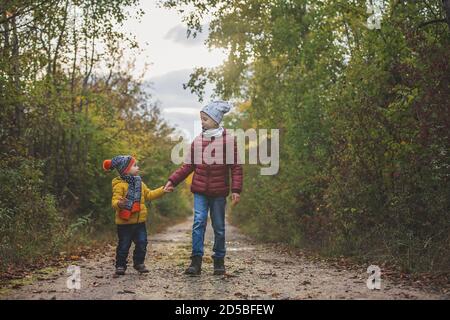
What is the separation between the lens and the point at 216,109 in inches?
300

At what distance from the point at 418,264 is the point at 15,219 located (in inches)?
289

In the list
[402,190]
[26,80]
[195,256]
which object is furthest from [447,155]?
[26,80]

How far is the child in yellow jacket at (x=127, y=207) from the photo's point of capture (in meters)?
7.39

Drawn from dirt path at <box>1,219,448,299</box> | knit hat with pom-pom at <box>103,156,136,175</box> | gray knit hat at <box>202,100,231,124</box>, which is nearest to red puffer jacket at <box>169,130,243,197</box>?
gray knit hat at <box>202,100,231,124</box>

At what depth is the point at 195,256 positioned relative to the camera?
7.45m

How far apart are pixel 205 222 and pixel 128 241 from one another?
3.61 ft

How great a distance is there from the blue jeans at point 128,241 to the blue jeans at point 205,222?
756mm

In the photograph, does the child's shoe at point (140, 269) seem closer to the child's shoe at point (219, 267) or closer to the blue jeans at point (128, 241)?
the blue jeans at point (128, 241)

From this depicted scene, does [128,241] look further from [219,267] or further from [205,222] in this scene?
[219,267]

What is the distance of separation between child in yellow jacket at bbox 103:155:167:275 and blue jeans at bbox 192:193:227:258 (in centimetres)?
57

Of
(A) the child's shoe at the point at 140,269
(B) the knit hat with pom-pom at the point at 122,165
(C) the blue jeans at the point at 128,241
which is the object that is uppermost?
(B) the knit hat with pom-pom at the point at 122,165

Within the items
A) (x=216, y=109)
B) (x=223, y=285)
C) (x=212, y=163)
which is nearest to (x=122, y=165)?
(x=212, y=163)

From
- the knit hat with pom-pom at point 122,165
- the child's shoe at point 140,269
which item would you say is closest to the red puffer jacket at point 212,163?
the knit hat with pom-pom at point 122,165
